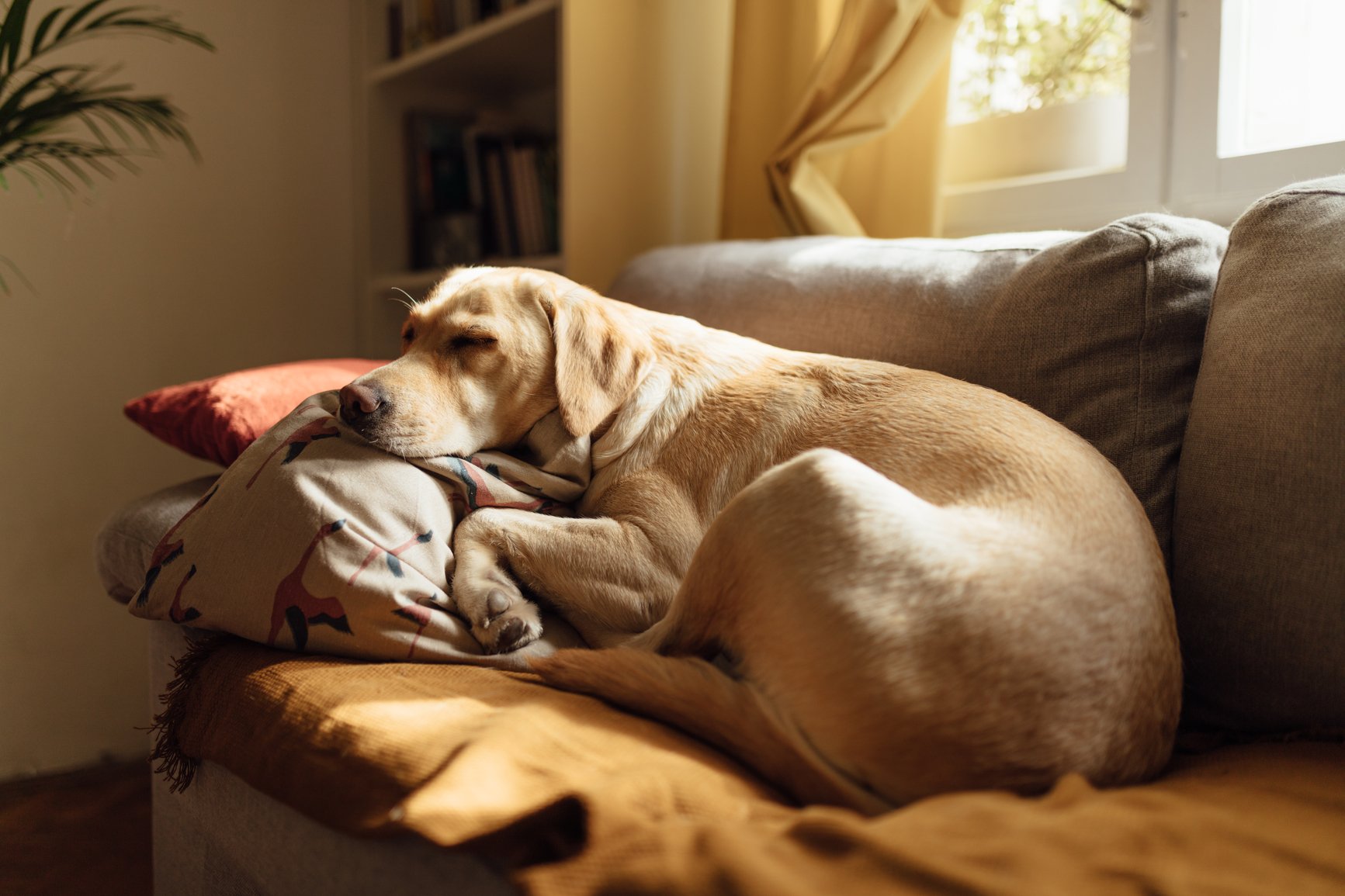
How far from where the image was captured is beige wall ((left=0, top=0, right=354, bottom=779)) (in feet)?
9.25

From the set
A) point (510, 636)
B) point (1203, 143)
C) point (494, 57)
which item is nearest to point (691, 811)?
point (510, 636)

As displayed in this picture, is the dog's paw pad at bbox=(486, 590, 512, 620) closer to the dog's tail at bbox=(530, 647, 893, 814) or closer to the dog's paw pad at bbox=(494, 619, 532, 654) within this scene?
the dog's paw pad at bbox=(494, 619, 532, 654)

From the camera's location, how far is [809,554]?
104cm

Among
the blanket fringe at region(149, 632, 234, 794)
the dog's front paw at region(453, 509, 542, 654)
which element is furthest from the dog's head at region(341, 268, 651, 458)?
the blanket fringe at region(149, 632, 234, 794)

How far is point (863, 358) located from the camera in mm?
1700

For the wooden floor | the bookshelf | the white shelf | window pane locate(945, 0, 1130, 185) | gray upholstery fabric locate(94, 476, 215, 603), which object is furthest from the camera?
the white shelf

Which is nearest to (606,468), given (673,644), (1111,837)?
(673,644)

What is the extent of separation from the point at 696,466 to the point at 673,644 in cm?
34

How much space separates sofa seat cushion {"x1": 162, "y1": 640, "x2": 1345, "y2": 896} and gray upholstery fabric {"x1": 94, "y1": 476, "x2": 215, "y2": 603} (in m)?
0.63

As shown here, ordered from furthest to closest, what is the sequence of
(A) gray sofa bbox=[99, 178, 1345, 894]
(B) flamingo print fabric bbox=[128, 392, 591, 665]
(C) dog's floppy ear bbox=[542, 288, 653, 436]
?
(C) dog's floppy ear bbox=[542, 288, 653, 436], (B) flamingo print fabric bbox=[128, 392, 591, 665], (A) gray sofa bbox=[99, 178, 1345, 894]

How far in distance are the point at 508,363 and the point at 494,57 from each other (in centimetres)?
200

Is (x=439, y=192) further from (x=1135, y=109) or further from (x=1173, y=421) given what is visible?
(x=1173, y=421)

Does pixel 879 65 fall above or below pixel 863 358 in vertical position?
above

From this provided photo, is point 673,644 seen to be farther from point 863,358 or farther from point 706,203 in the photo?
point 706,203
